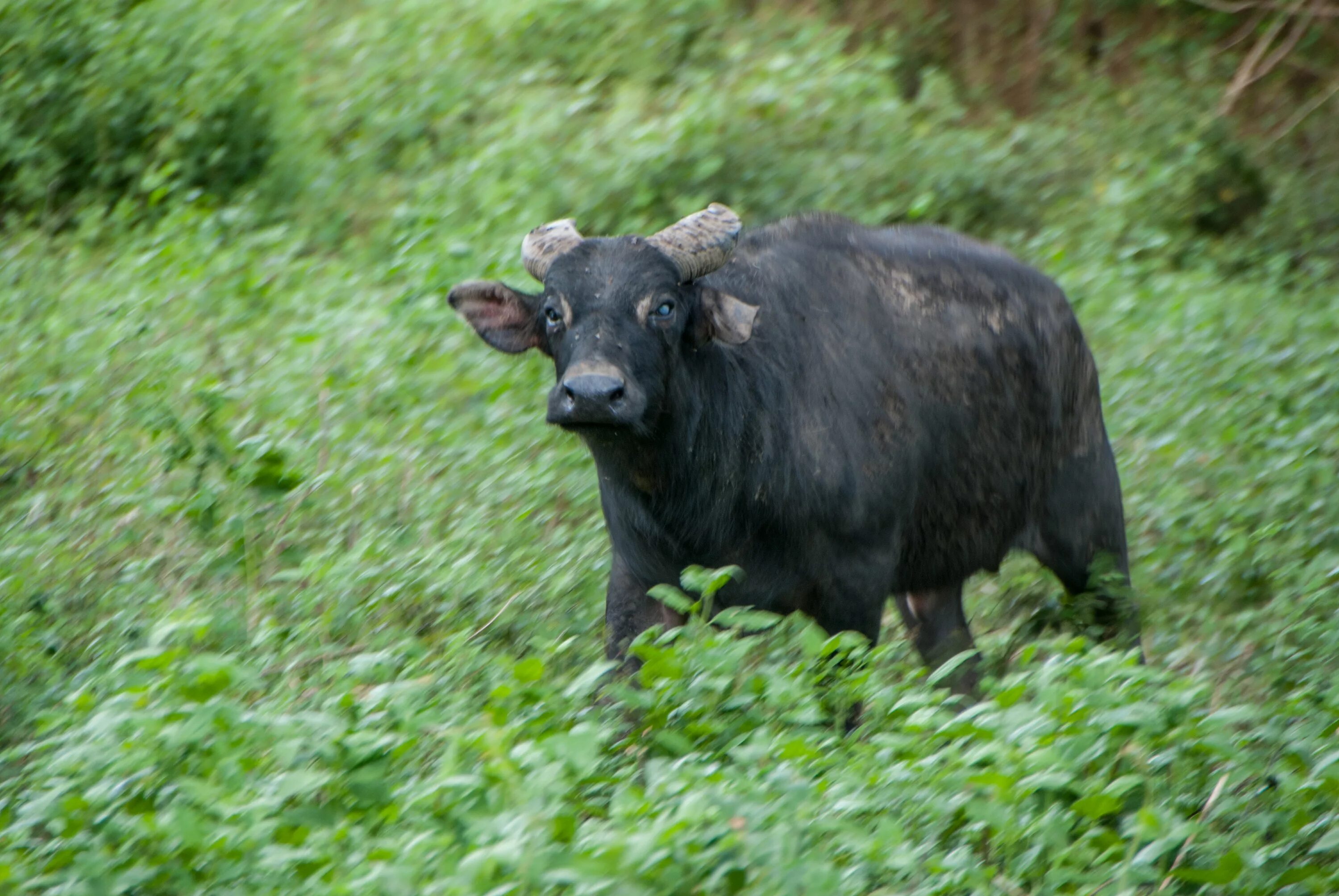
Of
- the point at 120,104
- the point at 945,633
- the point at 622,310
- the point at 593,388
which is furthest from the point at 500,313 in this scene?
the point at 120,104

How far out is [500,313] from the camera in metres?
5.09

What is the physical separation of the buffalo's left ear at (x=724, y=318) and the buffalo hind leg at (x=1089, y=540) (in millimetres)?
1662

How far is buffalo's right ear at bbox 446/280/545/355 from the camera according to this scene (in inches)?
198

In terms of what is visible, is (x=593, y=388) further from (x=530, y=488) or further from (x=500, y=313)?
(x=530, y=488)

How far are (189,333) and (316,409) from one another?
1023mm

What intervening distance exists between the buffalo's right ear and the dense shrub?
12.5 feet

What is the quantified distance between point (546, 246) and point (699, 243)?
0.52 meters

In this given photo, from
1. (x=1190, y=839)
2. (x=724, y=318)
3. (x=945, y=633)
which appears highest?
(x=724, y=318)

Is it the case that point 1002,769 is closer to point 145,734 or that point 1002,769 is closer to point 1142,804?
point 1142,804

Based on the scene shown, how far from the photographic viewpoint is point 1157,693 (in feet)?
12.0

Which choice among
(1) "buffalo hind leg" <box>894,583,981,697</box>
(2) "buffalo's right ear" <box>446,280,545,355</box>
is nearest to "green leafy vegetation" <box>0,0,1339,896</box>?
(1) "buffalo hind leg" <box>894,583,981,697</box>

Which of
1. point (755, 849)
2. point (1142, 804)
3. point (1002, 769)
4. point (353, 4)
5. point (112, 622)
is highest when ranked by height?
point (353, 4)

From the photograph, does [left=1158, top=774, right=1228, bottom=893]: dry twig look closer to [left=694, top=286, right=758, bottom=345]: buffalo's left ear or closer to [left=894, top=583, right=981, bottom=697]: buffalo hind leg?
[left=694, top=286, right=758, bottom=345]: buffalo's left ear

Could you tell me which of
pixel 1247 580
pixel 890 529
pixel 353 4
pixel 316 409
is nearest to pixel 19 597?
pixel 316 409
